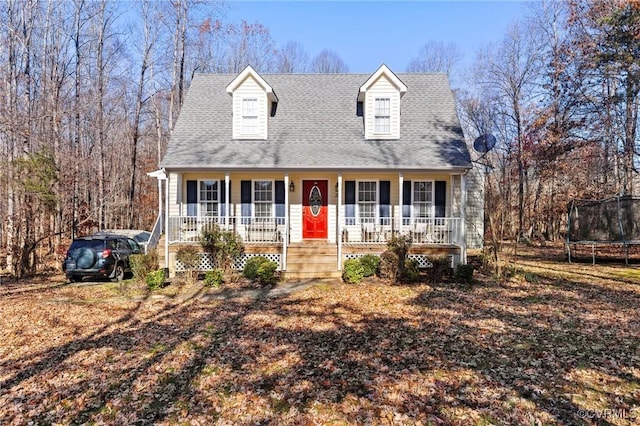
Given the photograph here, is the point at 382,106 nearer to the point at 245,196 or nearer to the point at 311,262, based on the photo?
the point at 245,196

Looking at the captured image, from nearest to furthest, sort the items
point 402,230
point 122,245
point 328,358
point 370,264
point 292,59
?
1. point 328,358
2. point 370,264
3. point 122,245
4. point 402,230
5. point 292,59

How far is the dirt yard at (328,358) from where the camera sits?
4.09 m

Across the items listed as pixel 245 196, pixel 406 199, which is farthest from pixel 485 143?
pixel 245 196

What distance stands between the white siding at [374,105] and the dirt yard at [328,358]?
6.35 meters

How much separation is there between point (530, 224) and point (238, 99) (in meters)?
20.9

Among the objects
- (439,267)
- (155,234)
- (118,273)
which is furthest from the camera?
(155,234)

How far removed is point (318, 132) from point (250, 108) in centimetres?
265

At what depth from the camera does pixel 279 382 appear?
477cm

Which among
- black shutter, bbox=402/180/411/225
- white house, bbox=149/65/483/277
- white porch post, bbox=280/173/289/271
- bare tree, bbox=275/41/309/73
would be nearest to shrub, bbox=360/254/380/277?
white house, bbox=149/65/483/277

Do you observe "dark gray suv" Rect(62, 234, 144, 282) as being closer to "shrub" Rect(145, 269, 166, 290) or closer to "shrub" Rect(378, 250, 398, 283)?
"shrub" Rect(145, 269, 166, 290)

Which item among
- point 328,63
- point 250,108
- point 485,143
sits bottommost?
point 485,143

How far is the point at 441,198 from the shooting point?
13.4m

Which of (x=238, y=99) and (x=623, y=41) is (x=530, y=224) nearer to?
(x=623, y=41)

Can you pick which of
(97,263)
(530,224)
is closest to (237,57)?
(97,263)
